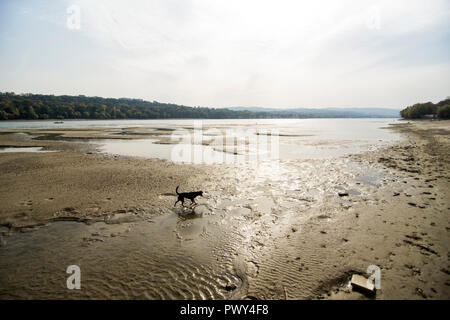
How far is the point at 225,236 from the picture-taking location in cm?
837

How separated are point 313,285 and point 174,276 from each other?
4045 mm

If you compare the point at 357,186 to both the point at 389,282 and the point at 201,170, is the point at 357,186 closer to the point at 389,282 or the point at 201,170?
the point at 389,282

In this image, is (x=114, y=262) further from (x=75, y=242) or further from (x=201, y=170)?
→ (x=201, y=170)

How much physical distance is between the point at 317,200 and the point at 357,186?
Answer: 4406 millimetres

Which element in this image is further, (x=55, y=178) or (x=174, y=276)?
(x=55, y=178)

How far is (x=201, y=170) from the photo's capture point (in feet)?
61.5

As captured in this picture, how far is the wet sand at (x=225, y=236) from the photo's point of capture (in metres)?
5.74

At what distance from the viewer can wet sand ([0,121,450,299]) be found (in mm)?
5742

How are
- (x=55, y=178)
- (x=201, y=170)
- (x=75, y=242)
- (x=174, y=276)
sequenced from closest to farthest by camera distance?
1. (x=174, y=276)
2. (x=75, y=242)
3. (x=55, y=178)
4. (x=201, y=170)

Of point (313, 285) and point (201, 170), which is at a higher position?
point (201, 170)
